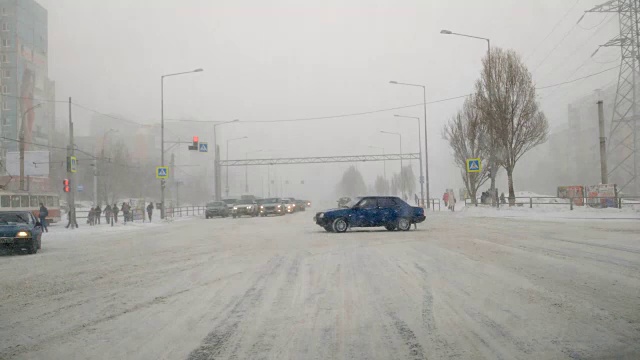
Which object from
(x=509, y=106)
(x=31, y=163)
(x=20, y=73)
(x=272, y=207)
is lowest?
(x=272, y=207)

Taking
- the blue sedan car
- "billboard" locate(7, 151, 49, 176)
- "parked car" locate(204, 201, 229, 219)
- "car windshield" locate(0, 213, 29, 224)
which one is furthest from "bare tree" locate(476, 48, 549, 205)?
"billboard" locate(7, 151, 49, 176)

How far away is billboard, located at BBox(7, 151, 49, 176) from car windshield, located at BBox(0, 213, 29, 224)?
3750 cm

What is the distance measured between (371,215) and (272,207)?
1076 inches

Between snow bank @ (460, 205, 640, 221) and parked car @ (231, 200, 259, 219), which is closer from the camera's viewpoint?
snow bank @ (460, 205, 640, 221)

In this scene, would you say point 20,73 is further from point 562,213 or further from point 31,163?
point 562,213

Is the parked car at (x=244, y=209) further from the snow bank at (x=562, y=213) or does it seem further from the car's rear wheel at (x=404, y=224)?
the car's rear wheel at (x=404, y=224)

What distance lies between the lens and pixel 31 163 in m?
51.4

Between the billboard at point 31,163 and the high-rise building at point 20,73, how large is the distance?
23.8 meters

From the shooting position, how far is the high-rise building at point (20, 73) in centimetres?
7756

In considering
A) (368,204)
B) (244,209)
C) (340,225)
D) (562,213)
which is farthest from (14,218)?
(244,209)

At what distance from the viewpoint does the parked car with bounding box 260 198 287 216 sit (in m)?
47.1

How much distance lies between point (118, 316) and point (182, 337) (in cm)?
156

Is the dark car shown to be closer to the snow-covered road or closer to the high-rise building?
the snow-covered road

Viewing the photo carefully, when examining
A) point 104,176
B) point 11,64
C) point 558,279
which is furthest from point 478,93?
point 11,64
